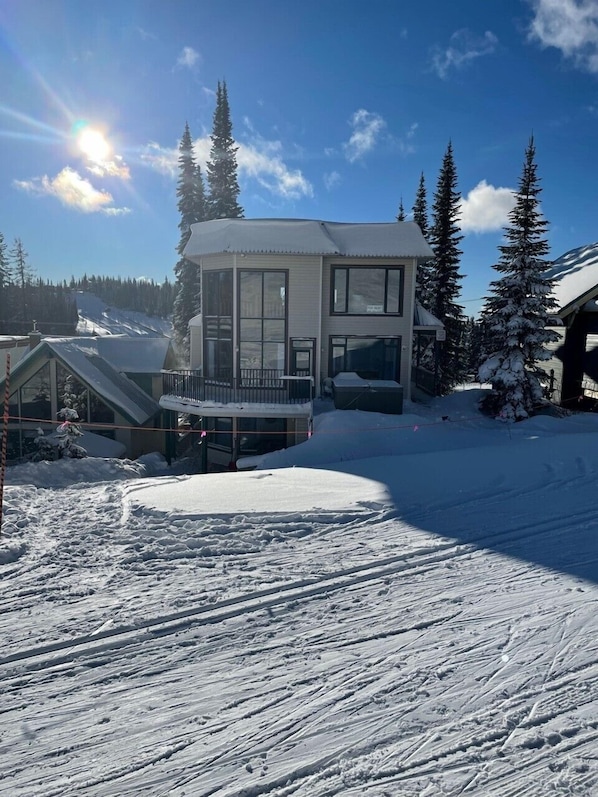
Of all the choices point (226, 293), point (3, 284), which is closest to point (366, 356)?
point (226, 293)

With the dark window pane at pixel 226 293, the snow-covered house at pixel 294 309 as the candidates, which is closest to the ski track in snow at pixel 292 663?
the snow-covered house at pixel 294 309

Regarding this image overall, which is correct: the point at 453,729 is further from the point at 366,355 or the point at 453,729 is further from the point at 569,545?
the point at 366,355

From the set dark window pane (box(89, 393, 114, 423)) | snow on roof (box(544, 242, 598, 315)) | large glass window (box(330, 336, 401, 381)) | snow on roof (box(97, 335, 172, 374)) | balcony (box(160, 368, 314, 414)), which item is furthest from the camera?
snow on roof (box(97, 335, 172, 374))

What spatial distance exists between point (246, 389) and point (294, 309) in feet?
11.8

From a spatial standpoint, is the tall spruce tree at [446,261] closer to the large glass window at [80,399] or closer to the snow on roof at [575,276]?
the snow on roof at [575,276]

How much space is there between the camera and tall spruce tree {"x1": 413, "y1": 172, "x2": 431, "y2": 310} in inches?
985

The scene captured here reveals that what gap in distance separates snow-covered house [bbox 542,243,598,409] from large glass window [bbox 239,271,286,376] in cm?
1050

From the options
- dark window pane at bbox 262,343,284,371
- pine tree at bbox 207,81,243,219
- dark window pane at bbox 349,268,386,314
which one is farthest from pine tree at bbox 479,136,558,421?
pine tree at bbox 207,81,243,219

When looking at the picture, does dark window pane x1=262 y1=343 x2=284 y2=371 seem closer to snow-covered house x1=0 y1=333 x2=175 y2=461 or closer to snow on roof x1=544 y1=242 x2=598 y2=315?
snow-covered house x1=0 y1=333 x2=175 y2=461

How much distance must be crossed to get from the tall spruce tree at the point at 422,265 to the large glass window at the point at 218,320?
35.6 ft

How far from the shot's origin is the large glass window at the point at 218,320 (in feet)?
55.9

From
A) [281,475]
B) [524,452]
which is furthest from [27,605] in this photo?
[524,452]

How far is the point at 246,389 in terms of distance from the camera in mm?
15484

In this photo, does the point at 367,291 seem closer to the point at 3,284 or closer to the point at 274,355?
the point at 274,355
